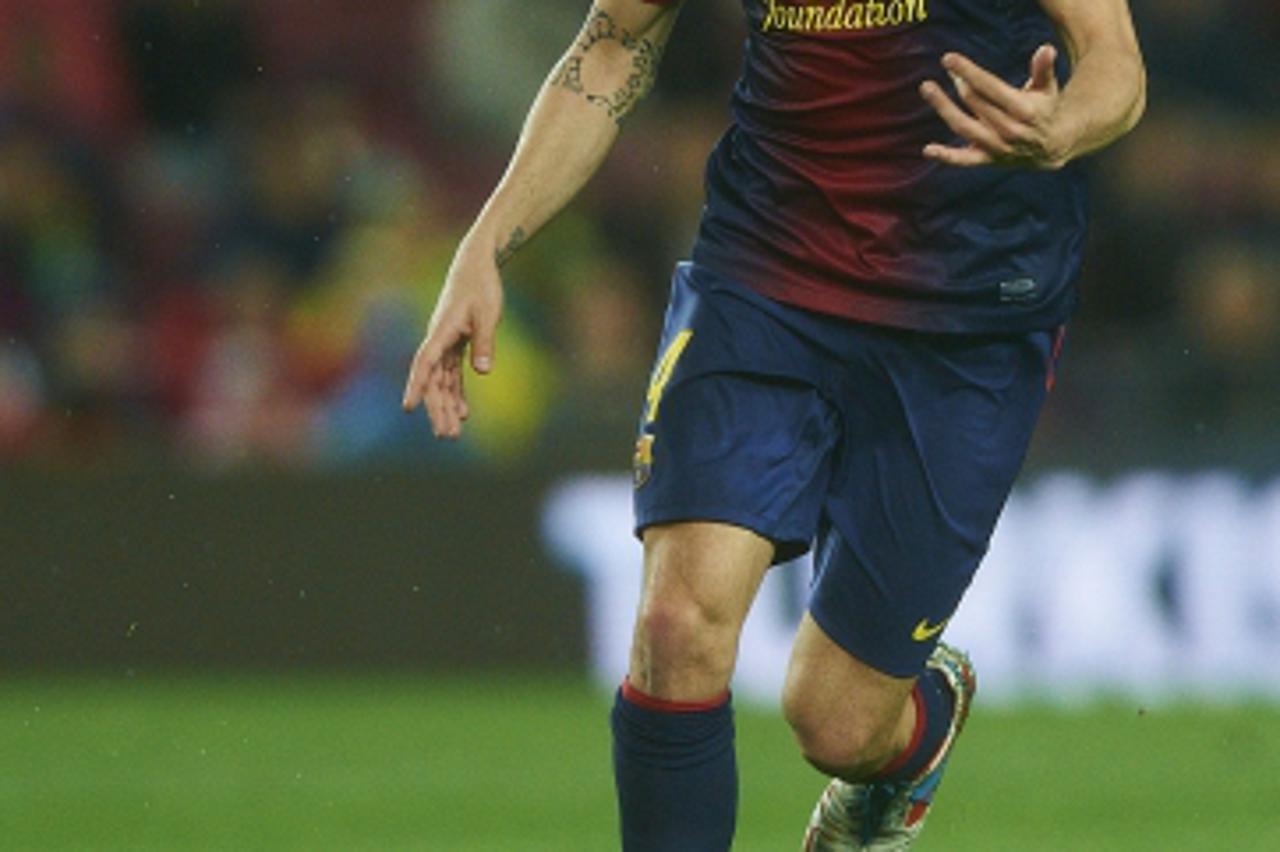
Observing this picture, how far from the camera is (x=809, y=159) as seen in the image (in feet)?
18.2

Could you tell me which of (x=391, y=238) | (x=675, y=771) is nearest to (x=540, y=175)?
(x=675, y=771)

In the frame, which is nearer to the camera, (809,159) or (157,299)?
(809,159)

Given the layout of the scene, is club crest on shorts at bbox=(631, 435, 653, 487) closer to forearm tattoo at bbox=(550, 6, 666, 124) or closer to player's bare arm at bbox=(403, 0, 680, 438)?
player's bare arm at bbox=(403, 0, 680, 438)

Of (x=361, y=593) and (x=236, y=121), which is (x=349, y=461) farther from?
(x=236, y=121)

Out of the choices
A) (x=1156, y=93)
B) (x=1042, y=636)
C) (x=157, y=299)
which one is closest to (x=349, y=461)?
(x=157, y=299)

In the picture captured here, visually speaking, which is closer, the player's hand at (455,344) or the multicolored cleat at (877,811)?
the player's hand at (455,344)

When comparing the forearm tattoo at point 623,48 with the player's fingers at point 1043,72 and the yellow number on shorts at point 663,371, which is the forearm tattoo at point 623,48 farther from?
the player's fingers at point 1043,72

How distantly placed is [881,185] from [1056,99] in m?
0.87

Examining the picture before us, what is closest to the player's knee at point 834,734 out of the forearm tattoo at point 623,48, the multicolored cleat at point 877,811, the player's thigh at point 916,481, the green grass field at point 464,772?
the player's thigh at point 916,481

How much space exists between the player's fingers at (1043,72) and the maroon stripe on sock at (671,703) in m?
1.28

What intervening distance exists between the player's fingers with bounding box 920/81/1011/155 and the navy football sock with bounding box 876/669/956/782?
1.75 metres

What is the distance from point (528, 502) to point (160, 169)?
265cm

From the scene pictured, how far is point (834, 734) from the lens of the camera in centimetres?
575

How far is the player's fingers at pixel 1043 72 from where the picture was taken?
15.0ft
